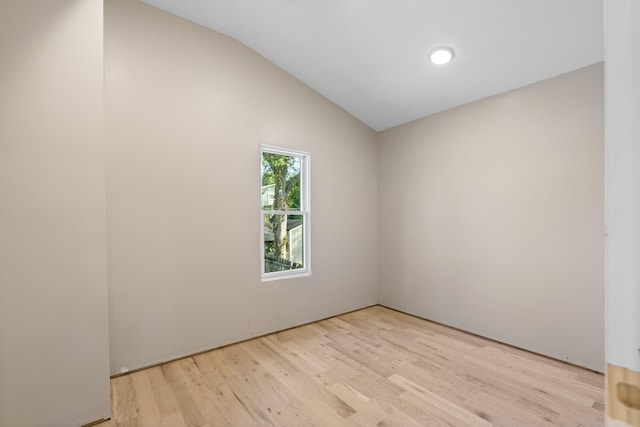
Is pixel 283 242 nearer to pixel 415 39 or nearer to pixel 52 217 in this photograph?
pixel 52 217

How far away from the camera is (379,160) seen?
4156 millimetres

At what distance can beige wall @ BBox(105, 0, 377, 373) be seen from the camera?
2299 mm

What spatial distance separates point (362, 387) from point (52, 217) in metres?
2.32

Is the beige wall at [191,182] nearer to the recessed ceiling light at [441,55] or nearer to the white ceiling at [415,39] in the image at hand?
the white ceiling at [415,39]

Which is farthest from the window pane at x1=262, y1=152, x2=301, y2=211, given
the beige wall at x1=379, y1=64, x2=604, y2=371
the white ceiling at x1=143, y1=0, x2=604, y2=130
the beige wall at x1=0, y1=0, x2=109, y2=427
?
the beige wall at x1=0, y1=0, x2=109, y2=427

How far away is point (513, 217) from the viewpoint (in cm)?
279

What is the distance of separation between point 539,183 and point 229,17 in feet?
10.4

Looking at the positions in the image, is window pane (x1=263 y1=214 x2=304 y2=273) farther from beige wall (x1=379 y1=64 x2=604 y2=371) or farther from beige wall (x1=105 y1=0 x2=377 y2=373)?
beige wall (x1=379 y1=64 x2=604 y2=371)

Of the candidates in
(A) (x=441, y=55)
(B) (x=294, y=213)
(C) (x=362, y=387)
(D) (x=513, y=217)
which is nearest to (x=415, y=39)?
(A) (x=441, y=55)

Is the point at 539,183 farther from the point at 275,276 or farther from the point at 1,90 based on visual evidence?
the point at 1,90

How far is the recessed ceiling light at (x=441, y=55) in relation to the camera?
8.17 feet

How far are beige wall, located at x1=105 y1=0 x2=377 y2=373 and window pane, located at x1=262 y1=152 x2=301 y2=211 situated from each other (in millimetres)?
177

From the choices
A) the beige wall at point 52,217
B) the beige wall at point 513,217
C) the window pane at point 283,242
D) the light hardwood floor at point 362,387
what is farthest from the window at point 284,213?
the beige wall at point 52,217

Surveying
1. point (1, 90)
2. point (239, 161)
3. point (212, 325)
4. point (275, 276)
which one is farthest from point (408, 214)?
point (1, 90)
